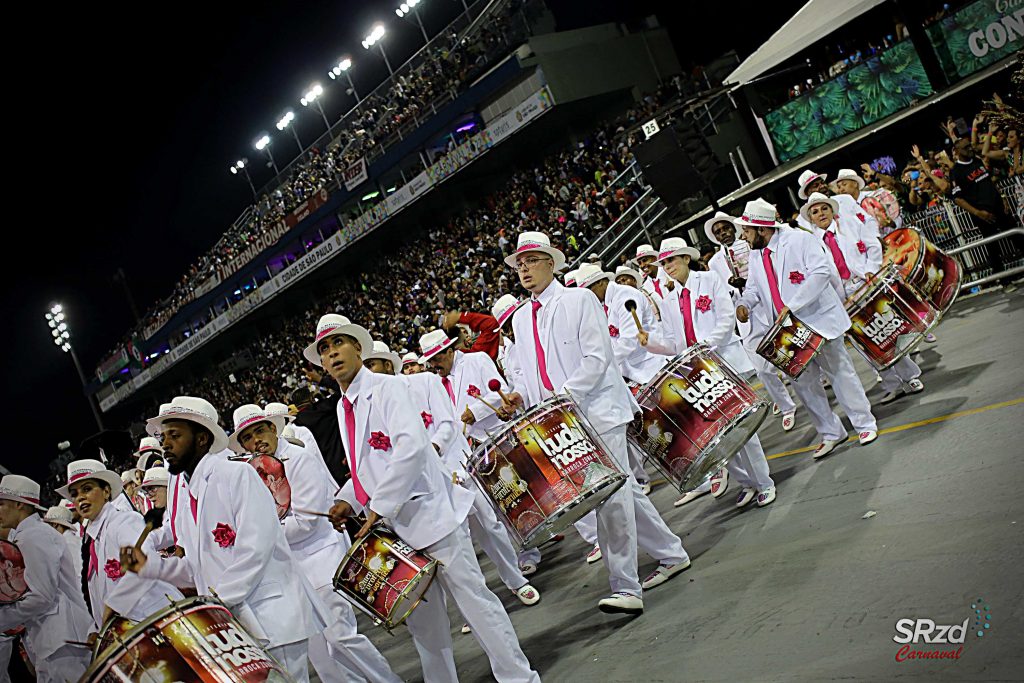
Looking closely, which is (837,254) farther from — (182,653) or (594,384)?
(182,653)

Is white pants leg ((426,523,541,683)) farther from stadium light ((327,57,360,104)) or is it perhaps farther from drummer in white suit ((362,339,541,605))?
stadium light ((327,57,360,104))

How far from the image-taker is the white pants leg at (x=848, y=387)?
7438 mm

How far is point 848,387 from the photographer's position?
7449 mm

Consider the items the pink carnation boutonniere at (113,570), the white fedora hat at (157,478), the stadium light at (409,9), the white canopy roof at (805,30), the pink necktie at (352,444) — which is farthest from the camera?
the stadium light at (409,9)

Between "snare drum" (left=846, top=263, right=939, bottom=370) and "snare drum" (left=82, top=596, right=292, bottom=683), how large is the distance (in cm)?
558

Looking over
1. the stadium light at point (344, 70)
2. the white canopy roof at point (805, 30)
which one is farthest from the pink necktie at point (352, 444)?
the stadium light at point (344, 70)

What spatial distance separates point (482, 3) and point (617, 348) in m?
29.3

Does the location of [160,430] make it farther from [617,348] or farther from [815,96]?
[815,96]

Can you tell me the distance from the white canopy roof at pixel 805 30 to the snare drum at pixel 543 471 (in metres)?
11.9

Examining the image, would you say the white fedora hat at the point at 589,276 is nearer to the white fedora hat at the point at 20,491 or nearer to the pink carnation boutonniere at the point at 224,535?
the pink carnation boutonniere at the point at 224,535

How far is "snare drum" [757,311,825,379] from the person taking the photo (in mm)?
7363

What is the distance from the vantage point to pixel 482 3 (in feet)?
111

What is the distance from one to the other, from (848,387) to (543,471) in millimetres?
3560

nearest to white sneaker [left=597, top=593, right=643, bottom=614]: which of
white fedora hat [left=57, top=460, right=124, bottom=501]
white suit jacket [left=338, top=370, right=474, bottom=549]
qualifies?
white suit jacket [left=338, top=370, right=474, bottom=549]
